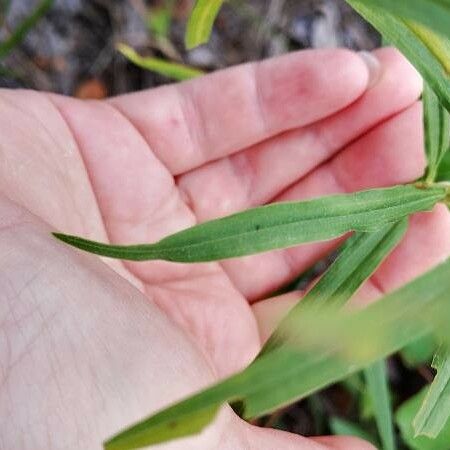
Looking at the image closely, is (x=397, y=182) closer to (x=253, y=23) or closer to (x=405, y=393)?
(x=405, y=393)

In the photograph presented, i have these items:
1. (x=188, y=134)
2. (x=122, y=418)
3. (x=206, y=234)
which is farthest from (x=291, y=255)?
(x=122, y=418)

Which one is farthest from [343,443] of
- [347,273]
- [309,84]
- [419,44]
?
[309,84]

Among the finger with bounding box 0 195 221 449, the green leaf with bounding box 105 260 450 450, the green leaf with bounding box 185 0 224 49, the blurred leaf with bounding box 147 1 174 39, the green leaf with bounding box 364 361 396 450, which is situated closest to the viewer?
the green leaf with bounding box 105 260 450 450

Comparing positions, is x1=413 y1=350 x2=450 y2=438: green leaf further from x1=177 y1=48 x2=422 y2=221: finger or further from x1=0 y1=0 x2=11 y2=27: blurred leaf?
x1=0 y1=0 x2=11 y2=27: blurred leaf

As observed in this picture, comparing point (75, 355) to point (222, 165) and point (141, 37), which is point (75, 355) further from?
point (141, 37)

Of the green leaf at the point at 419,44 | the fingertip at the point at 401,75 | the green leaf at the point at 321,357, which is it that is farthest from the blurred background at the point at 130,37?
the green leaf at the point at 321,357

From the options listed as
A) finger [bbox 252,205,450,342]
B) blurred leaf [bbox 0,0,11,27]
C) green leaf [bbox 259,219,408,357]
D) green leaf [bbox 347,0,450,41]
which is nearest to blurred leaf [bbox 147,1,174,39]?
blurred leaf [bbox 0,0,11,27]

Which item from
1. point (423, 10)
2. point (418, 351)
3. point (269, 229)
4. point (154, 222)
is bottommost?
point (418, 351)
